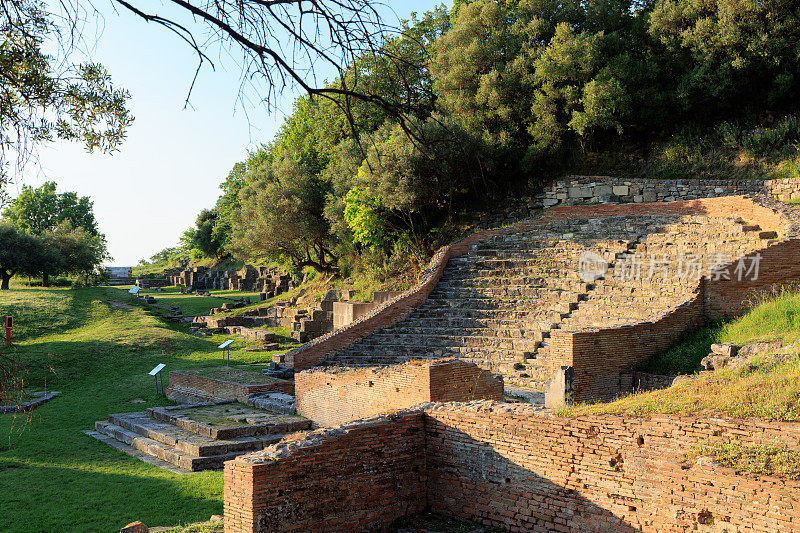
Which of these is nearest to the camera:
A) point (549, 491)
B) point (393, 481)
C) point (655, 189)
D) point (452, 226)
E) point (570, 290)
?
point (549, 491)

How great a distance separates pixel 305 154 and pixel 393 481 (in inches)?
943

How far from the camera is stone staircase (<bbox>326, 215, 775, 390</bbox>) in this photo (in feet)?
42.3

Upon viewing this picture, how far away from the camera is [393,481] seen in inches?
265

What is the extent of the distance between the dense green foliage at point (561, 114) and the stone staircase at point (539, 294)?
399 cm

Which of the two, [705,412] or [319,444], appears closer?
[705,412]

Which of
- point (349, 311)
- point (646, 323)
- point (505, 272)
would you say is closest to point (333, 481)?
point (646, 323)

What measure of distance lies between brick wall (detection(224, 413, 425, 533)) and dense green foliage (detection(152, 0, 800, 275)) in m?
12.7

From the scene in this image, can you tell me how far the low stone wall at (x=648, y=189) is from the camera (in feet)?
57.7

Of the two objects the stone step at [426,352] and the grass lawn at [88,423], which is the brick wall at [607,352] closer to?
the stone step at [426,352]

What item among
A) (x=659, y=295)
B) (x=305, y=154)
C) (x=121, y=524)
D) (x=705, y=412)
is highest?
(x=305, y=154)

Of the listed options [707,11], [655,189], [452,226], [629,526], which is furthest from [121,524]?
[707,11]

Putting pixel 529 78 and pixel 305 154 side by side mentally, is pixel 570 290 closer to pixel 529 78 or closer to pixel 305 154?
pixel 529 78

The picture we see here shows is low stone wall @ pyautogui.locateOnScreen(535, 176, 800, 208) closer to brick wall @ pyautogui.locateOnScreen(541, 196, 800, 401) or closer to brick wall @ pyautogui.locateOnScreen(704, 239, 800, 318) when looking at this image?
brick wall @ pyautogui.locateOnScreen(541, 196, 800, 401)

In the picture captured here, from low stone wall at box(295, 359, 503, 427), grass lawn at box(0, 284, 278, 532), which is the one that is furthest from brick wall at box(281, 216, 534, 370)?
grass lawn at box(0, 284, 278, 532)
